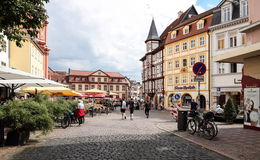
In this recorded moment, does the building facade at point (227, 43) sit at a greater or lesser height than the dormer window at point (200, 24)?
lesser

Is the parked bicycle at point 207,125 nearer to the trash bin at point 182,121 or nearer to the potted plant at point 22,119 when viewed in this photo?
the trash bin at point 182,121

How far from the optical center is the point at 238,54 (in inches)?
457

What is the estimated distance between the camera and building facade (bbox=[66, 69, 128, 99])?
304 feet

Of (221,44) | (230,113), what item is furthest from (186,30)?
(230,113)

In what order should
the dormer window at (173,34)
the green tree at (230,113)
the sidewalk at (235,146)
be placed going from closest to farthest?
the sidewalk at (235,146), the green tree at (230,113), the dormer window at (173,34)

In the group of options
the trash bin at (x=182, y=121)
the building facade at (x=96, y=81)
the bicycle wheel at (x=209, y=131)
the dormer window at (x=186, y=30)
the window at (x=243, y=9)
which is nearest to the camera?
the bicycle wheel at (x=209, y=131)

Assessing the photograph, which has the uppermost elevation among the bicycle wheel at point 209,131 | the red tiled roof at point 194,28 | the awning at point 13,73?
the red tiled roof at point 194,28

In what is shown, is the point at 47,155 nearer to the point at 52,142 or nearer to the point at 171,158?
the point at 52,142

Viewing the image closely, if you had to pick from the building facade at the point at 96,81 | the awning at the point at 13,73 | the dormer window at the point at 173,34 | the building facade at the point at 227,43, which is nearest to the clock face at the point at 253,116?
the awning at the point at 13,73

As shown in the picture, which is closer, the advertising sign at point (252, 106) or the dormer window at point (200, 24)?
the advertising sign at point (252, 106)

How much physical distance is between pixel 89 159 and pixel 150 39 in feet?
164

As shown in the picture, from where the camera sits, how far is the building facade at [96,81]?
9257cm

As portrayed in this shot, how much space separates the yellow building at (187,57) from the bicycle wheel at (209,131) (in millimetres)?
23672

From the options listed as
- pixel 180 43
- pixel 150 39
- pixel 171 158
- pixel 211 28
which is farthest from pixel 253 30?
pixel 150 39
